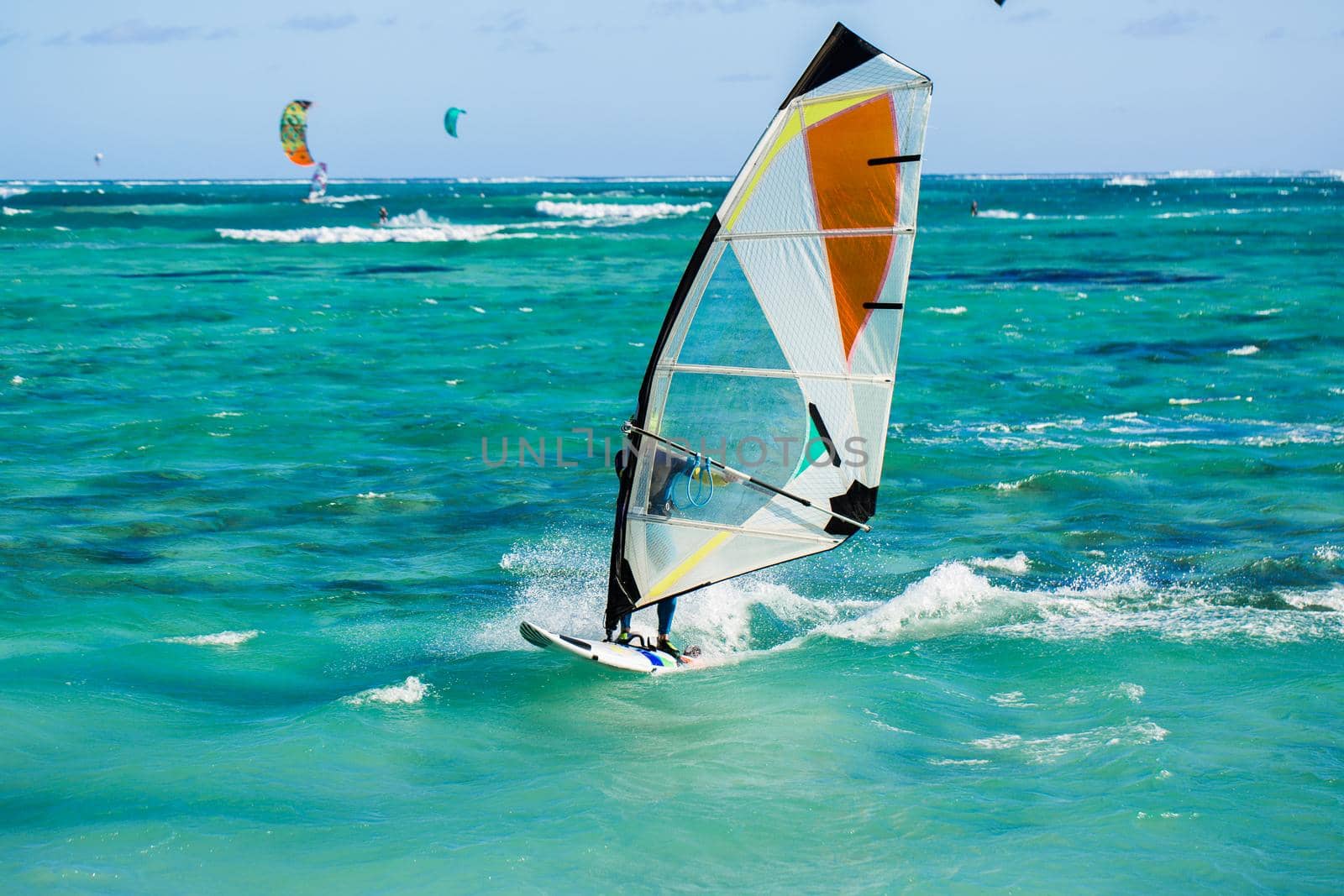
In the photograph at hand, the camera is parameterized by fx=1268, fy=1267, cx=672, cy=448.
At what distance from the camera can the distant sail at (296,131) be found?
35500 mm

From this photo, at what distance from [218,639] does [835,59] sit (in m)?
6.38

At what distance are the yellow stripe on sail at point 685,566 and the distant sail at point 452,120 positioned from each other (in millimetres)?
39984

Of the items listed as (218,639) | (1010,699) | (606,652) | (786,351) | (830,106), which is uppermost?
(830,106)

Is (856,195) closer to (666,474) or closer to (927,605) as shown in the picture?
(666,474)

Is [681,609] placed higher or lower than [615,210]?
lower

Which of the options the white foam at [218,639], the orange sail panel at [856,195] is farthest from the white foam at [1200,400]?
the white foam at [218,639]

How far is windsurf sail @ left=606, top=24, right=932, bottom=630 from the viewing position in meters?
7.40

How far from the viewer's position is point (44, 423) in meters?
18.1

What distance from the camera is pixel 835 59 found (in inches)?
285

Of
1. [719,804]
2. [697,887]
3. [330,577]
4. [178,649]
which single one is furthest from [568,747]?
[330,577]

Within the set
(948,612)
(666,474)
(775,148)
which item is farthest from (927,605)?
(775,148)

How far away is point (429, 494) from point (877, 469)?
7.49 m


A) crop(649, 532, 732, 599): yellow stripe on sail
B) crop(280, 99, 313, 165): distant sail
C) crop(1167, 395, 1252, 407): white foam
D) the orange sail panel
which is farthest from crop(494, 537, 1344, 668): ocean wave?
crop(280, 99, 313, 165): distant sail

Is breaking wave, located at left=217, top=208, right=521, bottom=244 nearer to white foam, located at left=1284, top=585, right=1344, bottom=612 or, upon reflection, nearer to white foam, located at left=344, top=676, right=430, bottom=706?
white foam, located at left=1284, top=585, right=1344, bottom=612
